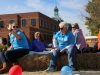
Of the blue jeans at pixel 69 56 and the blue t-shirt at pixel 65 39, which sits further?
the blue t-shirt at pixel 65 39

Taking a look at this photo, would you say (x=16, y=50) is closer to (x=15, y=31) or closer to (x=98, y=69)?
(x=15, y=31)

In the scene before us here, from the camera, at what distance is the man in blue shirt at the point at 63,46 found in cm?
625

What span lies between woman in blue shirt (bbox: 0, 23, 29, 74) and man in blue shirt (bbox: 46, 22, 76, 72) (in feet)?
3.23

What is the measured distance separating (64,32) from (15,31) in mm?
1529

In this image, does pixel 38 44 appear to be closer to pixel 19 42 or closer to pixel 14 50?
pixel 19 42

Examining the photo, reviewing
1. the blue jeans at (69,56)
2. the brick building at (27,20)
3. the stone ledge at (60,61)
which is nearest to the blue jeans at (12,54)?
the stone ledge at (60,61)

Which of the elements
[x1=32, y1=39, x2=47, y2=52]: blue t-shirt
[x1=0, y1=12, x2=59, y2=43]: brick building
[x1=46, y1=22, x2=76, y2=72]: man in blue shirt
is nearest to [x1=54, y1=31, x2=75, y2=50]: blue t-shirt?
[x1=46, y1=22, x2=76, y2=72]: man in blue shirt

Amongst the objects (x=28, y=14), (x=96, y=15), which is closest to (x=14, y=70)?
(x=96, y=15)

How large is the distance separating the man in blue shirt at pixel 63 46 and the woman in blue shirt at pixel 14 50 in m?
0.99

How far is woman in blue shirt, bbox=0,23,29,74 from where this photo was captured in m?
6.50

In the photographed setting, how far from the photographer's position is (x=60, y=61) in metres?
6.84

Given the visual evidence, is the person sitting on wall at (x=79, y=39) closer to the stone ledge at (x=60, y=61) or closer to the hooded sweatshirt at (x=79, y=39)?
the hooded sweatshirt at (x=79, y=39)

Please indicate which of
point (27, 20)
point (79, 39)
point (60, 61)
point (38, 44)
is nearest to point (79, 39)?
point (79, 39)

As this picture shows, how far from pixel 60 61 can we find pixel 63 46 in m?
0.55
